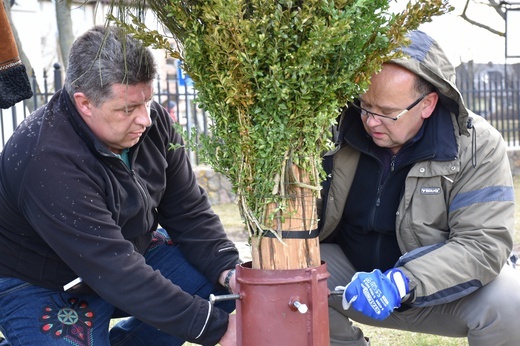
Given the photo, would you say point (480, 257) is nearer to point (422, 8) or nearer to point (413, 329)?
point (413, 329)

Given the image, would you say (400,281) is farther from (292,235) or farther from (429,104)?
(429,104)

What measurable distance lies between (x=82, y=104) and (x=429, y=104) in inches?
54.7

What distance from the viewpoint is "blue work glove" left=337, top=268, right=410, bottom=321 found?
2.57m

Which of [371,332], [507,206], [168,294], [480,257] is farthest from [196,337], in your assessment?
[371,332]

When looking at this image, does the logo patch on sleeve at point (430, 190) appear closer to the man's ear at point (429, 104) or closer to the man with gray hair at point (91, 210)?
the man's ear at point (429, 104)

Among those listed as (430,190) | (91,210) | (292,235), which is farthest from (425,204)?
(91,210)

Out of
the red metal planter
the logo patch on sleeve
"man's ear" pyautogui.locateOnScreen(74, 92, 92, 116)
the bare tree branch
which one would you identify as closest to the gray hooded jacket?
the logo patch on sleeve

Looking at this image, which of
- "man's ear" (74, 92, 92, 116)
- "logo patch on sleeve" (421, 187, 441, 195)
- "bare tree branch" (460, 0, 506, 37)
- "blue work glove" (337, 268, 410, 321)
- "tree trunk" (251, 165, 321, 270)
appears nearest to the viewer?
"tree trunk" (251, 165, 321, 270)

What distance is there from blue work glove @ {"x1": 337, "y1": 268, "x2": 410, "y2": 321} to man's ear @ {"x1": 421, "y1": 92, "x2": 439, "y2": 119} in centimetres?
71

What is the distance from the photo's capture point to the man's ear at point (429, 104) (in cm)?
291

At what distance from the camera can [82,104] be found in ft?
8.96

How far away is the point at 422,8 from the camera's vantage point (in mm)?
2234

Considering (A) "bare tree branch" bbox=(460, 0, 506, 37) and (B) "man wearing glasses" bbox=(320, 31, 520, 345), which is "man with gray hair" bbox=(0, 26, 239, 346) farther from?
(A) "bare tree branch" bbox=(460, 0, 506, 37)

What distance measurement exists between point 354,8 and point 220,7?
40cm
